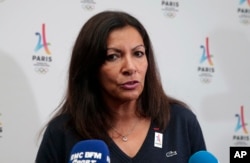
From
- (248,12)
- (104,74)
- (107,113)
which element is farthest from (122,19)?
(248,12)

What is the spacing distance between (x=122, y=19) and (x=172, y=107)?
32cm

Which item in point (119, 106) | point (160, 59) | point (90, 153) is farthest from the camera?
point (160, 59)

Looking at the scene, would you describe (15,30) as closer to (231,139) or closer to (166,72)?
A: (166,72)

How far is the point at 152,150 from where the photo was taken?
1.07 meters

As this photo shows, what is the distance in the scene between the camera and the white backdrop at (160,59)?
148 cm

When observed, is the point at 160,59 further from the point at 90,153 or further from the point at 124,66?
the point at 90,153

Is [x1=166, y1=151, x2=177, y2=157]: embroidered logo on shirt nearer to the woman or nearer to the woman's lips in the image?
the woman

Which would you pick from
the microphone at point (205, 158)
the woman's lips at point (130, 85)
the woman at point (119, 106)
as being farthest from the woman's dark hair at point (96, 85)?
the microphone at point (205, 158)

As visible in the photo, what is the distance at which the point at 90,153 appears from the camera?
0.77m

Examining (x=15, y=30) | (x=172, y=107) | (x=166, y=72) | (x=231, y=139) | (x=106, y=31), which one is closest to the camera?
(x=106, y=31)

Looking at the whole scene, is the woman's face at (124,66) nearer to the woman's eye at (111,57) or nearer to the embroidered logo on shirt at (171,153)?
the woman's eye at (111,57)

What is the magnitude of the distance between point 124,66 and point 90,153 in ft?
1.03

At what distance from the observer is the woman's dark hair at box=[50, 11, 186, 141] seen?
3.54 ft

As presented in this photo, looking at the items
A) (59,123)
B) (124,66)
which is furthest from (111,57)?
(59,123)
